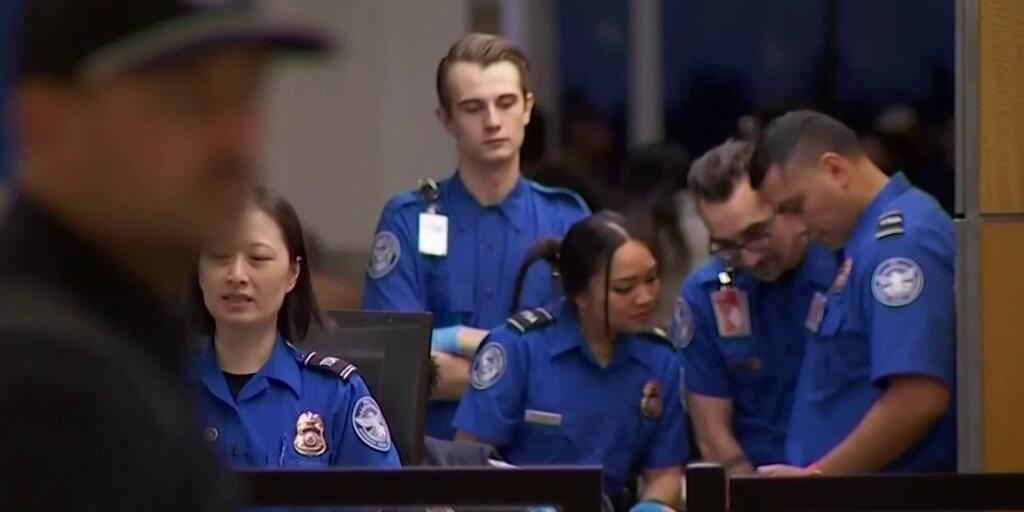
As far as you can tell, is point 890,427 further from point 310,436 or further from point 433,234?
point 433,234

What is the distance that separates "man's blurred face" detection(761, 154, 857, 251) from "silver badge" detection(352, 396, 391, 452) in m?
1.07

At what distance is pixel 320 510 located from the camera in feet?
8.09

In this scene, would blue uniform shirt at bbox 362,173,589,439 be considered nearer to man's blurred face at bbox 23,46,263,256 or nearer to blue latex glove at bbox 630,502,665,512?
blue latex glove at bbox 630,502,665,512

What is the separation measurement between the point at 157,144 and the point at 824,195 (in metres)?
2.66

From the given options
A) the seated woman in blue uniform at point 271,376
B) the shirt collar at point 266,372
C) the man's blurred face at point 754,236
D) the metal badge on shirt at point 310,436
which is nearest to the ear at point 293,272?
the seated woman in blue uniform at point 271,376

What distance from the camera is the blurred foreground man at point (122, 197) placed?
1.07m

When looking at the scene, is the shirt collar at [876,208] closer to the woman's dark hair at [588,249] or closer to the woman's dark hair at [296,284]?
the woman's dark hair at [588,249]

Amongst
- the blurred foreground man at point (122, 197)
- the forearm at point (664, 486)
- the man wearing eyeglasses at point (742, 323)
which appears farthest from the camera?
the man wearing eyeglasses at point (742, 323)

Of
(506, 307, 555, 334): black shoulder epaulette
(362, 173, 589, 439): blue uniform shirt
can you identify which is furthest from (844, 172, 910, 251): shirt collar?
(362, 173, 589, 439): blue uniform shirt

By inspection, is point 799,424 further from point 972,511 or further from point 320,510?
point 320,510

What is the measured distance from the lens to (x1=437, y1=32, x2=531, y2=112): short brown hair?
4.07 meters

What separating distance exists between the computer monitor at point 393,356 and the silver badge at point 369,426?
395mm

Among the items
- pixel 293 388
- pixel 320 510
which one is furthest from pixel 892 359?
pixel 320 510

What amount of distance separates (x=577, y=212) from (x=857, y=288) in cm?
92
